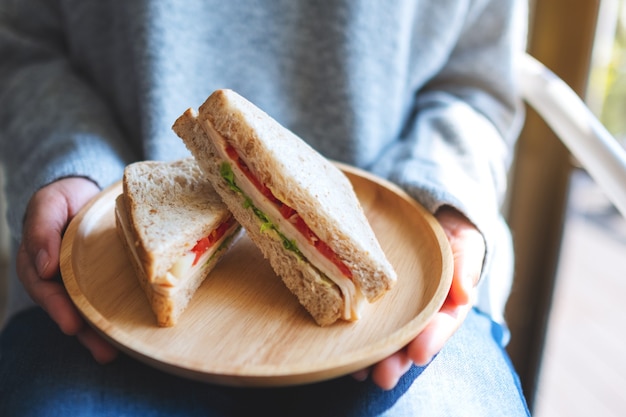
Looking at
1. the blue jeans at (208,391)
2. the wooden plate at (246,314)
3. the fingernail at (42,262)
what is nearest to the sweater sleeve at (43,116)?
the wooden plate at (246,314)

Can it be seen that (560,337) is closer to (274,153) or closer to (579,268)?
(579,268)

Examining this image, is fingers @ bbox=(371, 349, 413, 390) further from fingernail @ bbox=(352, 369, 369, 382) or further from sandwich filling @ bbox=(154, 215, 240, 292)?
sandwich filling @ bbox=(154, 215, 240, 292)

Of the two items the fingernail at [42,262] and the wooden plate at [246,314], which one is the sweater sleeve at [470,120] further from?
the fingernail at [42,262]

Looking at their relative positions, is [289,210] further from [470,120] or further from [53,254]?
[470,120]

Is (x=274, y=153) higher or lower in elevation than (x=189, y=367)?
higher

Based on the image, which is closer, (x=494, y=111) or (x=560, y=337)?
(x=494, y=111)

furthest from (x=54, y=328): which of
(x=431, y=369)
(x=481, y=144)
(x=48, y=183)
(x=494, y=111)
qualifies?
(x=494, y=111)

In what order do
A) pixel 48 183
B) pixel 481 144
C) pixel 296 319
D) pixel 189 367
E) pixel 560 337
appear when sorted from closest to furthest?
pixel 189 367 < pixel 296 319 < pixel 48 183 < pixel 481 144 < pixel 560 337
